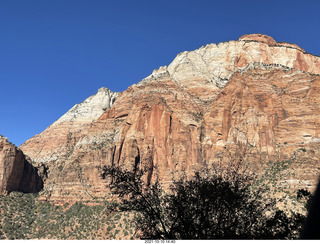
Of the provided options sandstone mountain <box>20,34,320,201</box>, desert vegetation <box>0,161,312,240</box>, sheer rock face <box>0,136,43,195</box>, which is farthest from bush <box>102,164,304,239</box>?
sheer rock face <box>0,136,43,195</box>

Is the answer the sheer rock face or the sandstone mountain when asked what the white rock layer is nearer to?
the sandstone mountain

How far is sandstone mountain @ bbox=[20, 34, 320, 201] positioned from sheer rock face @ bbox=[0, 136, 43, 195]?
7153mm

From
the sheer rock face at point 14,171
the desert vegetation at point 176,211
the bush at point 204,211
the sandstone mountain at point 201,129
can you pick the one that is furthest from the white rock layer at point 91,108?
the bush at point 204,211

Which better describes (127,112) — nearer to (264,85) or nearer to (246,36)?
(264,85)

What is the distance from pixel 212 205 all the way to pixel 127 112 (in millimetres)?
70462

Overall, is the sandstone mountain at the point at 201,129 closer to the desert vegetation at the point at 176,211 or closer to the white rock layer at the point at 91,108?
the desert vegetation at the point at 176,211

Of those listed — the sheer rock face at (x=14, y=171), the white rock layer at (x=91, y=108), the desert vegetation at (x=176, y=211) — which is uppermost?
the white rock layer at (x=91, y=108)

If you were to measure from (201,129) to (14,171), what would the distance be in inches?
2072

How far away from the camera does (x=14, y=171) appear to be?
8306 centimetres

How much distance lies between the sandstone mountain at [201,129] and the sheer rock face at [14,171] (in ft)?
23.5

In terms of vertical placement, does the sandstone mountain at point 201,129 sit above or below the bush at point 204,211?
above

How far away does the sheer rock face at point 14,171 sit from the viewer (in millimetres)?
80062

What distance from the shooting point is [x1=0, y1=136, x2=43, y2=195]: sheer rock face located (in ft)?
263

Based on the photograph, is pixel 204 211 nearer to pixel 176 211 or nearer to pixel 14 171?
pixel 176 211
